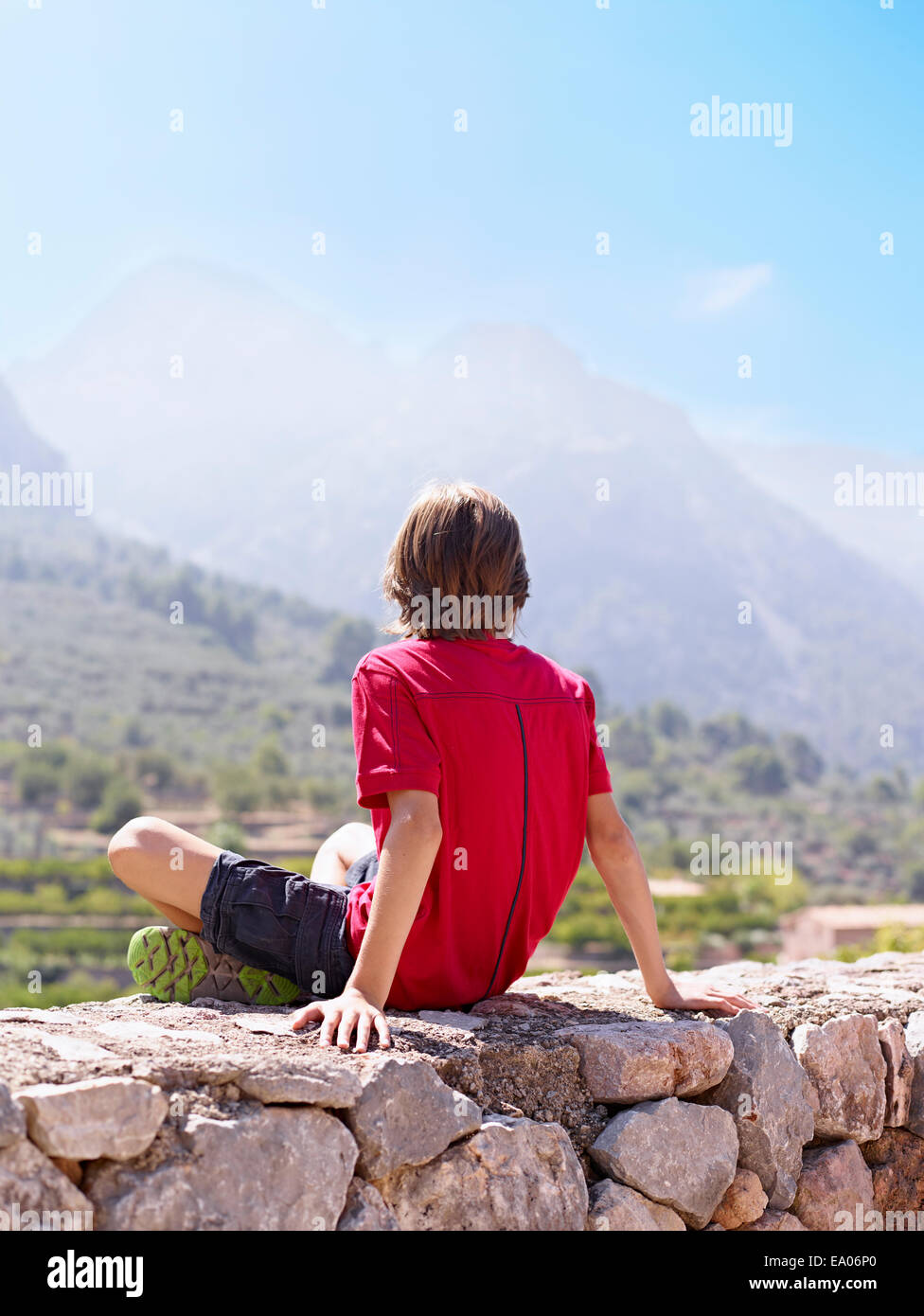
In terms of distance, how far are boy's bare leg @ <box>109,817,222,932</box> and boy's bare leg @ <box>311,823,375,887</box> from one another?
0.35 metres

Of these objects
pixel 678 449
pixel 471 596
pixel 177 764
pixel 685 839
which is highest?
pixel 678 449

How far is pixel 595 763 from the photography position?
216 centimetres

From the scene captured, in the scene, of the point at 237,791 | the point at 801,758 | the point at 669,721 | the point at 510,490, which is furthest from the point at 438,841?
the point at 510,490

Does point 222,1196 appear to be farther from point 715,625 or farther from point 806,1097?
point 715,625

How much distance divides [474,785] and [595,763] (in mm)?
332

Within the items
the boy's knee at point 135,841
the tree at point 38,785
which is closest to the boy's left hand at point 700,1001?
the boy's knee at point 135,841

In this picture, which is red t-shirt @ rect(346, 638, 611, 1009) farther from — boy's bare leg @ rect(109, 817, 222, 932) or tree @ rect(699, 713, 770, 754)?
tree @ rect(699, 713, 770, 754)

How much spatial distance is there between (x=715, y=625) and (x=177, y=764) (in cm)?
6247

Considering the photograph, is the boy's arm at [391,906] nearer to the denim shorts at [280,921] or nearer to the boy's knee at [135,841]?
the denim shorts at [280,921]

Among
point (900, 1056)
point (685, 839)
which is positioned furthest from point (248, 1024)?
point (685, 839)

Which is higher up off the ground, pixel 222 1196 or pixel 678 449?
pixel 678 449

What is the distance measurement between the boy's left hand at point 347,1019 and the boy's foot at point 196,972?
0.35m

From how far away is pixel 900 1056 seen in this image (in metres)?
2.32

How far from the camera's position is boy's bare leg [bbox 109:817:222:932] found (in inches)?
80.5
